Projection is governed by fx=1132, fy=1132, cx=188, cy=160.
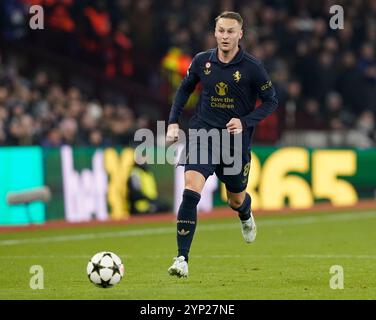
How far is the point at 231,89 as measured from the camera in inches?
412

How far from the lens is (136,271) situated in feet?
36.3

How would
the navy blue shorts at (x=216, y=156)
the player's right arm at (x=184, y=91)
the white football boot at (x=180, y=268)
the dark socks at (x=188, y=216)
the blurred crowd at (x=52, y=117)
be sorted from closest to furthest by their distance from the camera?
the white football boot at (x=180, y=268), the dark socks at (x=188, y=216), the navy blue shorts at (x=216, y=156), the player's right arm at (x=184, y=91), the blurred crowd at (x=52, y=117)

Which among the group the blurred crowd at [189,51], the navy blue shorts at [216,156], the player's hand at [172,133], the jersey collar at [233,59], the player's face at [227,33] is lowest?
the navy blue shorts at [216,156]

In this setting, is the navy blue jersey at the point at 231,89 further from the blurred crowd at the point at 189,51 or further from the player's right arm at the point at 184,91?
the blurred crowd at the point at 189,51

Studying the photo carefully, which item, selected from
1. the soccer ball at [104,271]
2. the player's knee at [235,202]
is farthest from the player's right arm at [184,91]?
the soccer ball at [104,271]

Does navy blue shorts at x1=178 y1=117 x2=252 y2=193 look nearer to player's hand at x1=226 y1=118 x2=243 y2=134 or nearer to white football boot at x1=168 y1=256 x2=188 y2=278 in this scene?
player's hand at x1=226 y1=118 x2=243 y2=134

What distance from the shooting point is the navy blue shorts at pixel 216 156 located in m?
10.4

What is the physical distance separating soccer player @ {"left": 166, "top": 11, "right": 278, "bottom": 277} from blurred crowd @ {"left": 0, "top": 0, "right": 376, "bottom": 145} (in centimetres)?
832

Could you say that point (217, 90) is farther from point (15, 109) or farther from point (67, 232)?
point (15, 109)

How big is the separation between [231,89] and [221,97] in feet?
0.39

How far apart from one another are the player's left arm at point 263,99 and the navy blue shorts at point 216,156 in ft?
0.76

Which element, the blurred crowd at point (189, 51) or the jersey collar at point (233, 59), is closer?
the jersey collar at point (233, 59)
